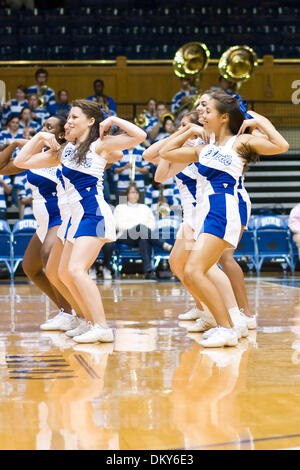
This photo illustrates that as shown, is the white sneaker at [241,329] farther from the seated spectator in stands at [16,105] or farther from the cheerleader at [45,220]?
the seated spectator in stands at [16,105]

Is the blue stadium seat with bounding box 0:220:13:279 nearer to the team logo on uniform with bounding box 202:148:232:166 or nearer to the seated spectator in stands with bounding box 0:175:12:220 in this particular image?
the seated spectator in stands with bounding box 0:175:12:220

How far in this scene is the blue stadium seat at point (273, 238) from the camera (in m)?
13.0

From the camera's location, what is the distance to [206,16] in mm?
18734

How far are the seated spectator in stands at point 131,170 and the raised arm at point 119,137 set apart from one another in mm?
7912

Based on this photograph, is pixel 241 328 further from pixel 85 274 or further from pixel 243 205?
pixel 85 274

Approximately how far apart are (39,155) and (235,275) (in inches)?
73.3

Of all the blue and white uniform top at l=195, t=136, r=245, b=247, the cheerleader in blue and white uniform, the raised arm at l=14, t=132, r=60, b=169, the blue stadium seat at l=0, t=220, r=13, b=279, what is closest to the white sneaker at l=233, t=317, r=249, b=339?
the cheerleader in blue and white uniform

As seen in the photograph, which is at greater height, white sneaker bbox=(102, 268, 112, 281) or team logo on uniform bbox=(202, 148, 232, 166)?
team logo on uniform bbox=(202, 148, 232, 166)

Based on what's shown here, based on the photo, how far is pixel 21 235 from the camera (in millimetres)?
12391

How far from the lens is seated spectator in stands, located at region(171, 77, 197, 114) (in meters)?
15.3

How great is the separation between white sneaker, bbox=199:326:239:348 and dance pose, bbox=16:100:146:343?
0.75m

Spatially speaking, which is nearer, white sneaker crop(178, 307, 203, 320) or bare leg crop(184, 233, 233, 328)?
bare leg crop(184, 233, 233, 328)

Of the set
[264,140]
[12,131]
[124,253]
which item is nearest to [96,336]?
[264,140]

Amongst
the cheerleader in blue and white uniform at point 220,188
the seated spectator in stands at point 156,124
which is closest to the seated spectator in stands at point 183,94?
the seated spectator in stands at point 156,124
